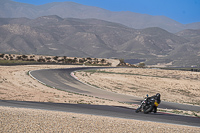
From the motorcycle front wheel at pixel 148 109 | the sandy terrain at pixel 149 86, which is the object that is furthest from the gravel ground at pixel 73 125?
Answer: the sandy terrain at pixel 149 86

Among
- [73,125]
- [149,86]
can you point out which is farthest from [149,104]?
[149,86]

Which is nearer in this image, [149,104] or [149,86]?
[149,104]

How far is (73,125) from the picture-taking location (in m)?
11.0

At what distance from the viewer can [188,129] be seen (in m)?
11.6

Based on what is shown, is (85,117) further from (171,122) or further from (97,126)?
(171,122)

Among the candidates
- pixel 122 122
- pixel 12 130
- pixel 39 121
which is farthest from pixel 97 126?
pixel 12 130

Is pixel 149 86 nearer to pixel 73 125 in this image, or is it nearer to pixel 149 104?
pixel 149 104

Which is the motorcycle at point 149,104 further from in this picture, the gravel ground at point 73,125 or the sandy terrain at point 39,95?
the sandy terrain at point 39,95

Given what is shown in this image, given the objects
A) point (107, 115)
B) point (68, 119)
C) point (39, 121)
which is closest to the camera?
point (39, 121)

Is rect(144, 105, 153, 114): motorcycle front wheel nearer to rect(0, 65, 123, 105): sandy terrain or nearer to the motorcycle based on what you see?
the motorcycle

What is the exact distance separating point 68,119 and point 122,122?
7.84 feet

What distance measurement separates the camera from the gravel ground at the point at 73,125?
10344 mm

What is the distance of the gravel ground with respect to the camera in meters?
10.3

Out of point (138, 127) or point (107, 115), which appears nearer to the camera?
point (138, 127)
